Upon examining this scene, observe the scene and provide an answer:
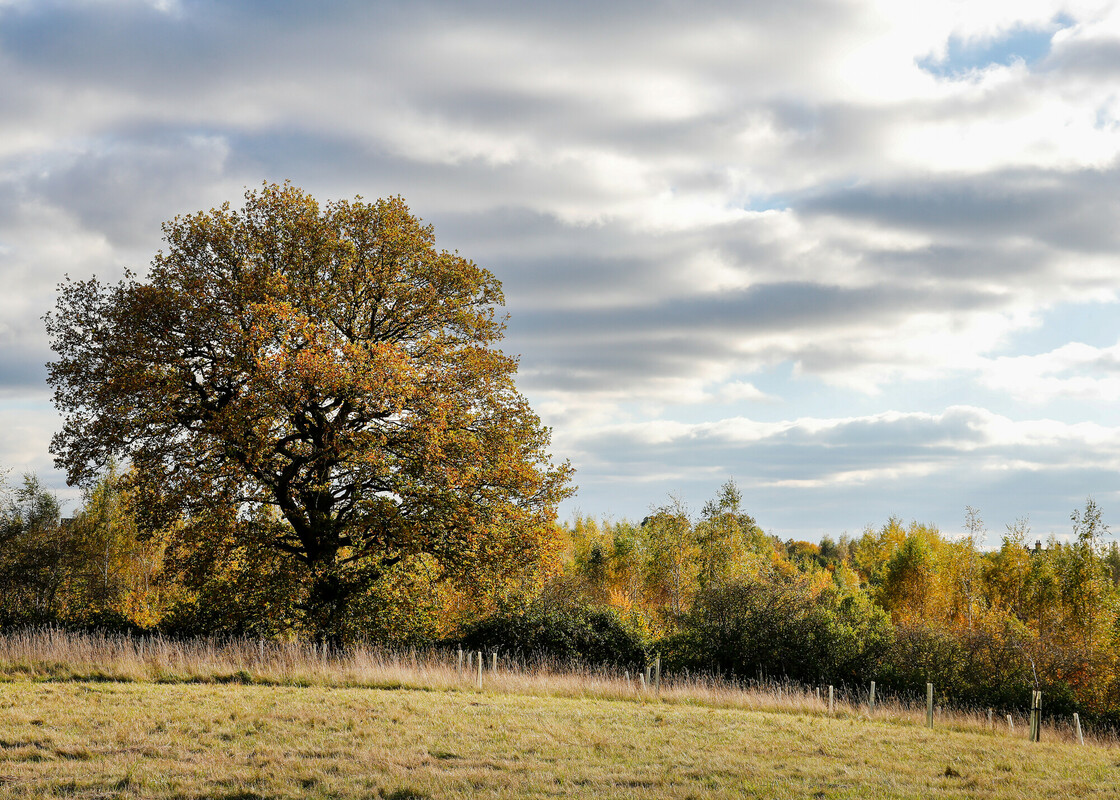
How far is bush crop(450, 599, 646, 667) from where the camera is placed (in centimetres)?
2777

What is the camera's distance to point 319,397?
24797 millimetres

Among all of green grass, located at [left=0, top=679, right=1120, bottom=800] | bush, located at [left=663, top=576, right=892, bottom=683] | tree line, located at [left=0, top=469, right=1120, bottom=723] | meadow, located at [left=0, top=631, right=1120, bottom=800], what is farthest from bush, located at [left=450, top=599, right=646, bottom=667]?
green grass, located at [left=0, top=679, right=1120, bottom=800]

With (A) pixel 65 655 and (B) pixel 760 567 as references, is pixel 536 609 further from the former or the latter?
(B) pixel 760 567

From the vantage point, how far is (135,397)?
24312 millimetres

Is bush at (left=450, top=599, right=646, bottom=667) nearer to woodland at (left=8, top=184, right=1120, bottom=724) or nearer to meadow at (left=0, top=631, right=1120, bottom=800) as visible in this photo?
woodland at (left=8, top=184, right=1120, bottom=724)

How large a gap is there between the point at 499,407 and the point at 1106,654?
30366mm

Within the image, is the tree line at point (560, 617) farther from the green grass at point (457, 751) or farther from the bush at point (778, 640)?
the green grass at point (457, 751)

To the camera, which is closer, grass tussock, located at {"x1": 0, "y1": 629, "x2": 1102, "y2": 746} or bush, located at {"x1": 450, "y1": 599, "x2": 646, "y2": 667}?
grass tussock, located at {"x1": 0, "y1": 629, "x2": 1102, "y2": 746}

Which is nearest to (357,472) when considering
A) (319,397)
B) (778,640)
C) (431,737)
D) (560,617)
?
(319,397)

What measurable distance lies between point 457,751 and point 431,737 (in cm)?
111

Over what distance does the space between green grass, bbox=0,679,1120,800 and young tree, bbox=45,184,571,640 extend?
6.27 metres

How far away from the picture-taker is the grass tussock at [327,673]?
20000mm

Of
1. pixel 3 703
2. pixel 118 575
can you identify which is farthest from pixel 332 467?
pixel 118 575

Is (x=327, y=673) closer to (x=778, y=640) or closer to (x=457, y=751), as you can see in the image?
(x=457, y=751)
